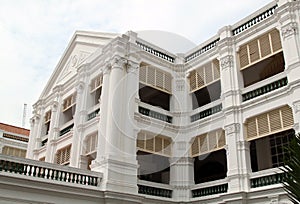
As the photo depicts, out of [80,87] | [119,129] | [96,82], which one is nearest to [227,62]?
[119,129]

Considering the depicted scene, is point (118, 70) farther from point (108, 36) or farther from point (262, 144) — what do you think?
point (262, 144)

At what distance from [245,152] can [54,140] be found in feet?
32.5

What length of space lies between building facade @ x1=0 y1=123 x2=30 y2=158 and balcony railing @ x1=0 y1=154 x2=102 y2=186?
44.3 feet

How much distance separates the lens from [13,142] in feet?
80.1

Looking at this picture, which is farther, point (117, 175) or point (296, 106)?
point (117, 175)

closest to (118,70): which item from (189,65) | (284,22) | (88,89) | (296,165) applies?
(88,89)

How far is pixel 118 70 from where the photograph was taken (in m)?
14.5

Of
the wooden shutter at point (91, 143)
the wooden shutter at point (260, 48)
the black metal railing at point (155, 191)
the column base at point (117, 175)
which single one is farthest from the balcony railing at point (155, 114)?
the wooden shutter at point (260, 48)

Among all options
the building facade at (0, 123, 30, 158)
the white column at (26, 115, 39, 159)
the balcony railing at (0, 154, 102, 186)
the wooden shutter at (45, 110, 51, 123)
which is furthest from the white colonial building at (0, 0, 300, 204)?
the building facade at (0, 123, 30, 158)

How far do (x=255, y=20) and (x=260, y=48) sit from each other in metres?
1.43

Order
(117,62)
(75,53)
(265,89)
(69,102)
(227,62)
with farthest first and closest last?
(75,53) < (69,102) < (227,62) < (117,62) < (265,89)

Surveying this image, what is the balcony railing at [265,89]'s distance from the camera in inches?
501

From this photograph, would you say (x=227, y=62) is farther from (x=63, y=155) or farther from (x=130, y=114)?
(x=63, y=155)

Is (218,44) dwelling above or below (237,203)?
above
